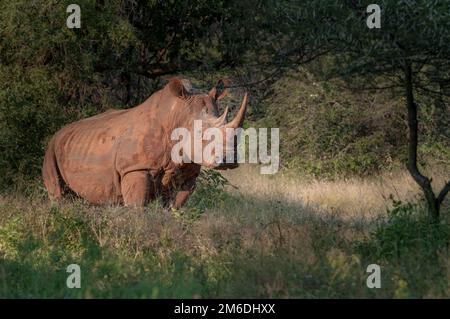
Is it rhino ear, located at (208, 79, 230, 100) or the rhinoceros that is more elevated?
rhino ear, located at (208, 79, 230, 100)

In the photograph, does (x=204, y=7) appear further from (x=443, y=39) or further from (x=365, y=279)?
(x=365, y=279)

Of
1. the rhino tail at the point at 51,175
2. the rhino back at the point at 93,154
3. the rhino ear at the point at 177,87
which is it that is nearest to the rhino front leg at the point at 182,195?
the rhino back at the point at 93,154

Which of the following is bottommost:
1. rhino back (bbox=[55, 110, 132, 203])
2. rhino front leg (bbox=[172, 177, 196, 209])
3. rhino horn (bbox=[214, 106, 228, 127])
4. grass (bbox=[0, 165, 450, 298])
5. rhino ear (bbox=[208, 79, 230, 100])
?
grass (bbox=[0, 165, 450, 298])

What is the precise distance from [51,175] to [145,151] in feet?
5.80

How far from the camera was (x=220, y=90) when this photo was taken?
1069 centimetres

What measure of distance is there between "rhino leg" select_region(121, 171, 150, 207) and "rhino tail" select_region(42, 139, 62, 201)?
1460 millimetres

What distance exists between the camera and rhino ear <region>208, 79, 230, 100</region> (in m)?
9.90

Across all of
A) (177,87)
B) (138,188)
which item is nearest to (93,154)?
(138,188)

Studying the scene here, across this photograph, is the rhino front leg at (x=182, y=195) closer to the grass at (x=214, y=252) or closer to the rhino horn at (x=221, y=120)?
the grass at (x=214, y=252)

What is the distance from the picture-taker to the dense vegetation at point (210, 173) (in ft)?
22.9

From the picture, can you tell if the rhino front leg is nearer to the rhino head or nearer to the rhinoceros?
the rhinoceros

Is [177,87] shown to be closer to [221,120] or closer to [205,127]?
[205,127]

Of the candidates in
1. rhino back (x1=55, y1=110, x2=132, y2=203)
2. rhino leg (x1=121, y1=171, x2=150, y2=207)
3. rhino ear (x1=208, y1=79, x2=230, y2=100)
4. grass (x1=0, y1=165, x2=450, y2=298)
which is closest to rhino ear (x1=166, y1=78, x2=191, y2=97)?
rhino ear (x1=208, y1=79, x2=230, y2=100)

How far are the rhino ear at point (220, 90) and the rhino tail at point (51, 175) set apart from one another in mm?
2236
